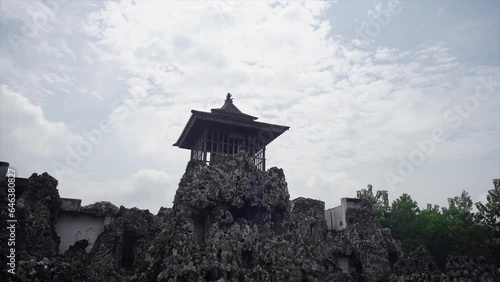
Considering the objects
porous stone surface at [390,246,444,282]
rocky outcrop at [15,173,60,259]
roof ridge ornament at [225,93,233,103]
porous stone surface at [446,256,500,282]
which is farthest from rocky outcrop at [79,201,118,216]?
porous stone surface at [446,256,500,282]

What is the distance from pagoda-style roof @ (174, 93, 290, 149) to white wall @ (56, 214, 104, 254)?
7714mm

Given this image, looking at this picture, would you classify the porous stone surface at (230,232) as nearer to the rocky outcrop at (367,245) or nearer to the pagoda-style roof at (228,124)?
the pagoda-style roof at (228,124)

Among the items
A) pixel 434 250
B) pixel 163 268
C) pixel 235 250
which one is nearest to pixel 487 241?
pixel 434 250

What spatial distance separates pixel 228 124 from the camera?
2231cm

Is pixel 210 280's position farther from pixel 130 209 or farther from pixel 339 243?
pixel 339 243

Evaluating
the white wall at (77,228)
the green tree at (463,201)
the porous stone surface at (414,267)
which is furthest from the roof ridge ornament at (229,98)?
the green tree at (463,201)

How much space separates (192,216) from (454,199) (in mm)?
38514

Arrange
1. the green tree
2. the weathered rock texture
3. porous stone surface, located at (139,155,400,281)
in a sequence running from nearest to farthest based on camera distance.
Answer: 1. the weathered rock texture
2. porous stone surface, located at (139,155,400,281)
3. the green tree

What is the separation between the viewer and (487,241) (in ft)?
91.9

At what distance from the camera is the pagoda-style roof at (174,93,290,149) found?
2180 centimetres

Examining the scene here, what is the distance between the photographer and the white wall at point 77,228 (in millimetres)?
20641

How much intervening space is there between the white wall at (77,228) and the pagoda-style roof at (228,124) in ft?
25.3

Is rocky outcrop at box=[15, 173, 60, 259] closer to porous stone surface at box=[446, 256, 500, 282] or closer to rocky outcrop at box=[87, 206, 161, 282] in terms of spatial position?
rocky outcrop at box=[87, 206, 161, 282]

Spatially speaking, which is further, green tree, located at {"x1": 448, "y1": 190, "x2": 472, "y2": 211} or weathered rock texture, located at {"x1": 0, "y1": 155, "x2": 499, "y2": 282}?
green tree, located at {"x1": 448, "y1": 190, "x2": 472, "y2": 211}
